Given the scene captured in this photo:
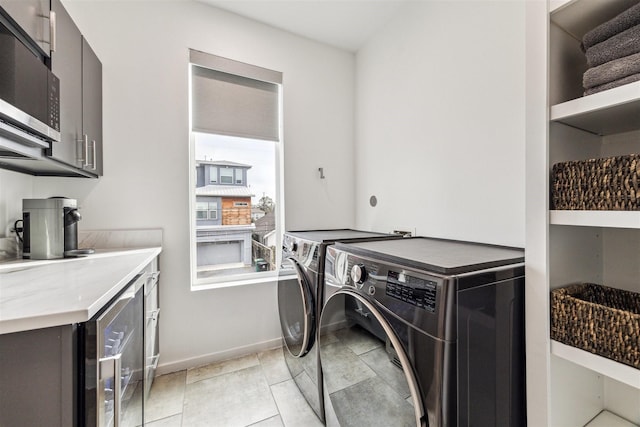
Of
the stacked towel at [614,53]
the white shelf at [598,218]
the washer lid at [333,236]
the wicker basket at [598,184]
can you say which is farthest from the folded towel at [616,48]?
the washer lid at [333,236]

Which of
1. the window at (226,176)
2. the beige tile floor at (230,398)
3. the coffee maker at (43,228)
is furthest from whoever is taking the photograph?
the window at (226,176)

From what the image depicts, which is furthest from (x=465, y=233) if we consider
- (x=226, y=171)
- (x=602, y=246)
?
(x=226, y=171)

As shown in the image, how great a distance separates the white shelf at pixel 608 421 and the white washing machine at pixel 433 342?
0.34 meters

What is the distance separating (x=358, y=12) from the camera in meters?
2.07

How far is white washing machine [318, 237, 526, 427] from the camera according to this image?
72 cm

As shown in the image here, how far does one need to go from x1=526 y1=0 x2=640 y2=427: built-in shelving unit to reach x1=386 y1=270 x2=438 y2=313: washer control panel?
393 millimetres

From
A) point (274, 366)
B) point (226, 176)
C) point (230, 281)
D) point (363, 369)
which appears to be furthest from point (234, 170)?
point (363, 369)

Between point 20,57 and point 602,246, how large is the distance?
231 centimetres

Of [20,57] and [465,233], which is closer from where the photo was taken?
[20,57]

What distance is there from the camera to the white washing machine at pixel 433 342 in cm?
72

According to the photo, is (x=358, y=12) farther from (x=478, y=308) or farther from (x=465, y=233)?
→ (x=478, y=308)

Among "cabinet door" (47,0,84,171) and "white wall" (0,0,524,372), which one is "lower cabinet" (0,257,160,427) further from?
"white wall" (0,0,524,372)

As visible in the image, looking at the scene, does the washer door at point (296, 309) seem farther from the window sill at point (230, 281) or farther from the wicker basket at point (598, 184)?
the wicker basket at point (598, 184)

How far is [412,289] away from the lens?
2.66 ft
